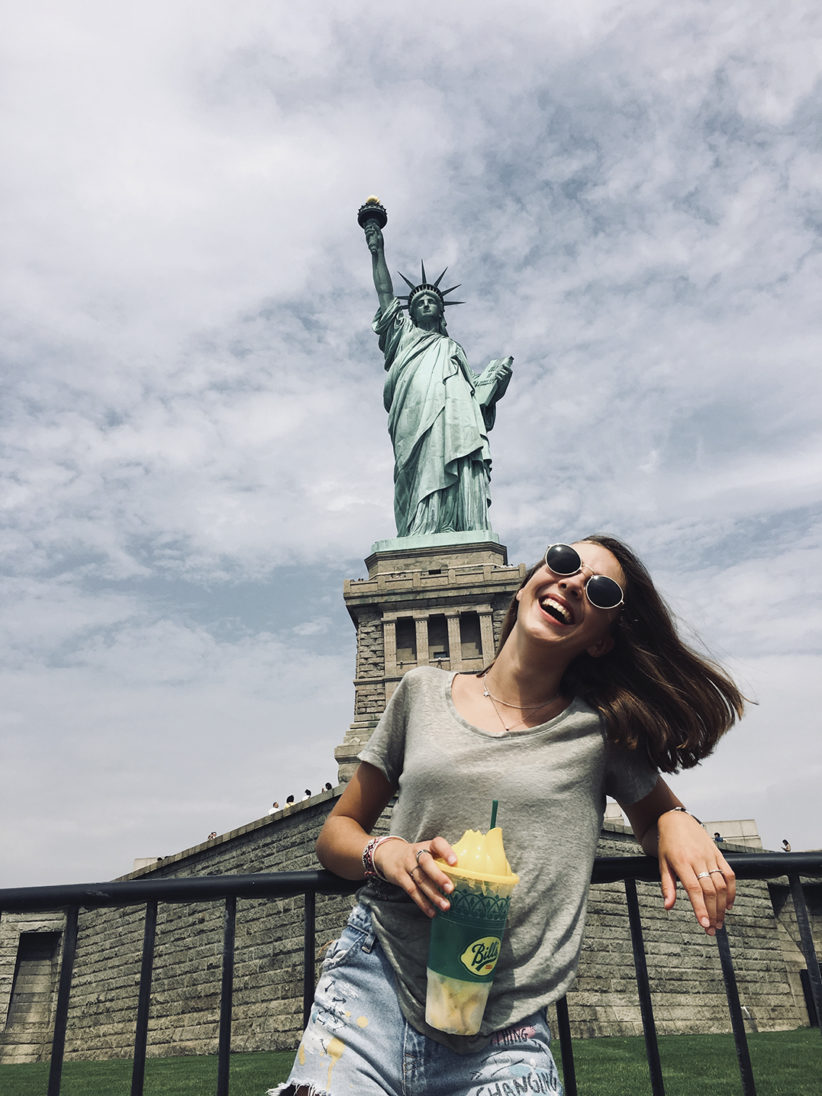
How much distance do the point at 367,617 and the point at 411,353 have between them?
9.29m

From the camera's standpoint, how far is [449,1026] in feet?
5.66

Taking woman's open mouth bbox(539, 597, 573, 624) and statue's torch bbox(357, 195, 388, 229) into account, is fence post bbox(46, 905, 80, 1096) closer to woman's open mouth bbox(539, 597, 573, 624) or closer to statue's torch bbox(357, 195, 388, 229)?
woman's open mouth bbox(539, 597, 573, 624)

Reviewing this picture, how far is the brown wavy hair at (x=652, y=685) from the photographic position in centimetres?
217

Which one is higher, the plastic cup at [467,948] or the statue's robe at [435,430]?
the statue's robe at [435,430]

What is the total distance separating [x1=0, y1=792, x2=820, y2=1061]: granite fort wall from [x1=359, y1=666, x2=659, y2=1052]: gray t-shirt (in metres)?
12.3

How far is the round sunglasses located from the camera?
7.17 ft

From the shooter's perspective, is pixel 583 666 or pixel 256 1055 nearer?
pixel 583 666

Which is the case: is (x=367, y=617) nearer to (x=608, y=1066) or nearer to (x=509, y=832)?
(x=608, y=1066)

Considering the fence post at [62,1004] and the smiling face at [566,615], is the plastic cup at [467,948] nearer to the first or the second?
the smiling face at [566,615]

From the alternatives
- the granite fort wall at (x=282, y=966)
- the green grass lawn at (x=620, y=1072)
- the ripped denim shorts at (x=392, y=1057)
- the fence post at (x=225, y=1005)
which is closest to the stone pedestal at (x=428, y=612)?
the granite fort wall at (x=282, y=966)

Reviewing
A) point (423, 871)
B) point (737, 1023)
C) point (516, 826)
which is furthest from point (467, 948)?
point (737, 1023)

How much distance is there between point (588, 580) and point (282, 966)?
14.0 m

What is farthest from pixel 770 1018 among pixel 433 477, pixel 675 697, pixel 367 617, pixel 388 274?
pixel 388 274

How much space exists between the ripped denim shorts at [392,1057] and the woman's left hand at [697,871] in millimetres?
430
